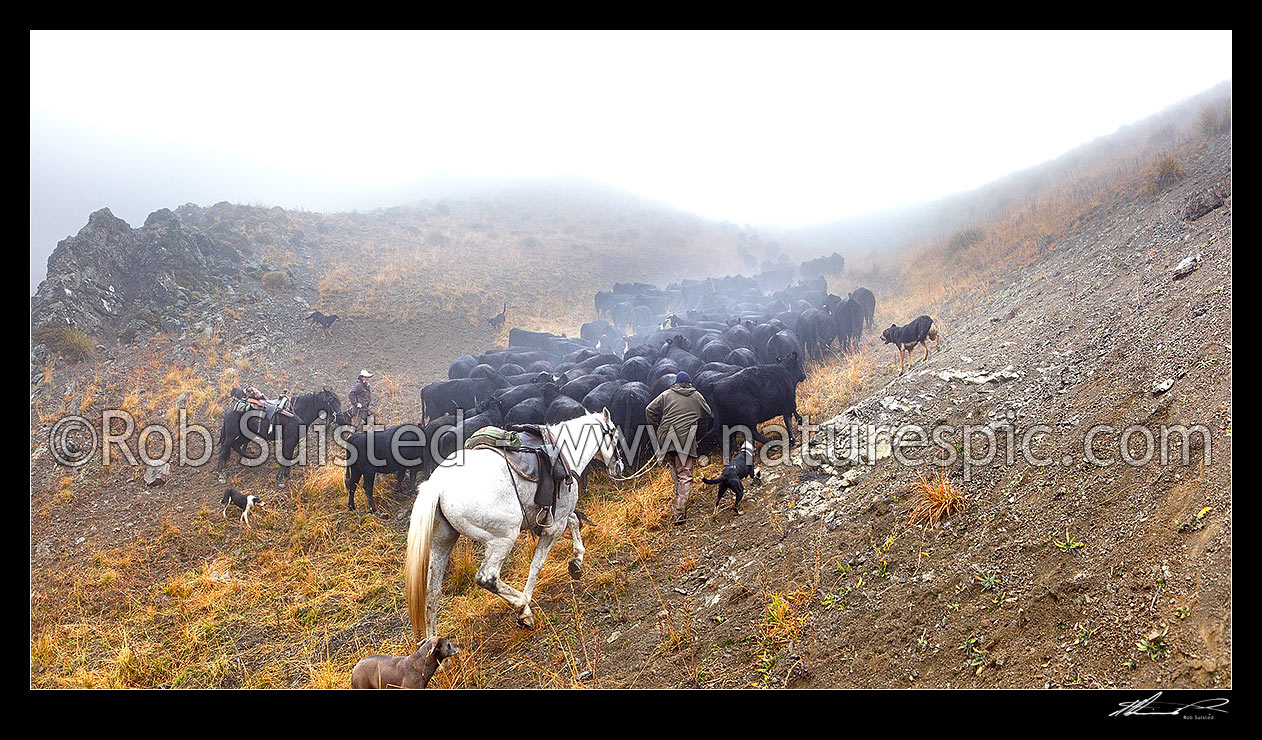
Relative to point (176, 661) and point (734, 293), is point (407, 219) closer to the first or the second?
point (734, 293)

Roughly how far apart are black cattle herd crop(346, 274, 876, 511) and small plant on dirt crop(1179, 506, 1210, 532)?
15.5ft

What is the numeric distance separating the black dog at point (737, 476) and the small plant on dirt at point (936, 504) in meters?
1.96

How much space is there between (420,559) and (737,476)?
3604 millimetres

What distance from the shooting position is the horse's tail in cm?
426

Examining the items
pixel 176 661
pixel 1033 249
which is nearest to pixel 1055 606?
pixel 176 661

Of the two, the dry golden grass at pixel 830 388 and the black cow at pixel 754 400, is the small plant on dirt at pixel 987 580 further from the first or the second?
the dry golden grass at pixel 830 388

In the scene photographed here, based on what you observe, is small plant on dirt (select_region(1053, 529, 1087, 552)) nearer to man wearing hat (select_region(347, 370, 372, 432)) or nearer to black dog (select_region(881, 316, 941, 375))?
black dog (select_region(881, 316, 941, 375))

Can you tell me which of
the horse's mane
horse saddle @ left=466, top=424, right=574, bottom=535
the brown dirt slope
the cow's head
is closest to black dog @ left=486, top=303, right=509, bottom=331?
the horse's mane

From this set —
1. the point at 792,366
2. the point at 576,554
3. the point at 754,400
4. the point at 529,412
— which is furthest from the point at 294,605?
the point at 792,366

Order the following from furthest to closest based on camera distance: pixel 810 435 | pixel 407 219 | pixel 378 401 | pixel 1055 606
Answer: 1. pixel 407 219
2. pixel 378 401
3. pixel 810 435
4. pixel 1055 606

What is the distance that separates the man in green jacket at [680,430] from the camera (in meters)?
6.53

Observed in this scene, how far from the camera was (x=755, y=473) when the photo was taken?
22.6 ft

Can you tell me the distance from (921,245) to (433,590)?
30.5 meters

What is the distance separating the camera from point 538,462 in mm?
5090
